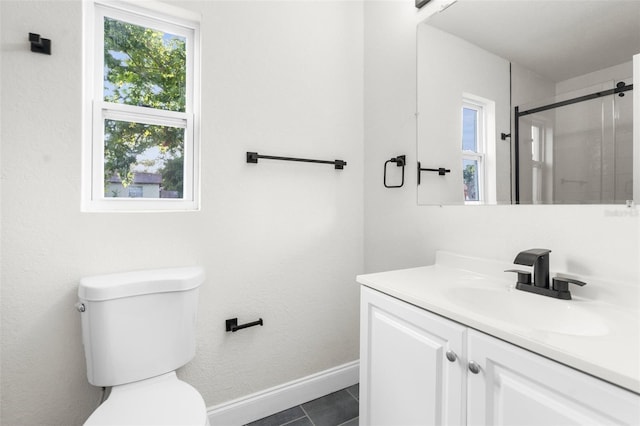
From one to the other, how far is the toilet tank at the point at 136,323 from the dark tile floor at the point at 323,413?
0.68m

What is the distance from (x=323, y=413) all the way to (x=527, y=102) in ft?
5.87

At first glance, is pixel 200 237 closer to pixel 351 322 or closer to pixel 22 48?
pixel 22 48

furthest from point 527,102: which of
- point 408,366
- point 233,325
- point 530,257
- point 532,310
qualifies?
point 233,325

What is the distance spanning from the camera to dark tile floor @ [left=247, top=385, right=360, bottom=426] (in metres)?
1.57

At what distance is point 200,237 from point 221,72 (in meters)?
0.83

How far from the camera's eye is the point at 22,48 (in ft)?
3.69

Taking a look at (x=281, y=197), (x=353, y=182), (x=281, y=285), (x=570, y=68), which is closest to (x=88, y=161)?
(x=281, y=197)

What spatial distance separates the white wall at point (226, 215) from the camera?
3.75 feet

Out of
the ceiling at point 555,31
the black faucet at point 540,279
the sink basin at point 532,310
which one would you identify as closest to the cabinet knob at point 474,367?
the sink basin at point 532,310

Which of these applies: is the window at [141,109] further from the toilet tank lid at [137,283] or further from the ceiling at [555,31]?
the ceiling at [555,31]

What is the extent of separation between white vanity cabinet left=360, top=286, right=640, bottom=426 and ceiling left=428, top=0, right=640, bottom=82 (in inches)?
38.0

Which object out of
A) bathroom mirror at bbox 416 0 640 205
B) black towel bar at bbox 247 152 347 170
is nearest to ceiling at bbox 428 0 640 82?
bathroom mirror at bbox 416 0 640 205

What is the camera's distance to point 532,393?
25.9 inches

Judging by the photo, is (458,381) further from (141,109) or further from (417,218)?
(141,109)
